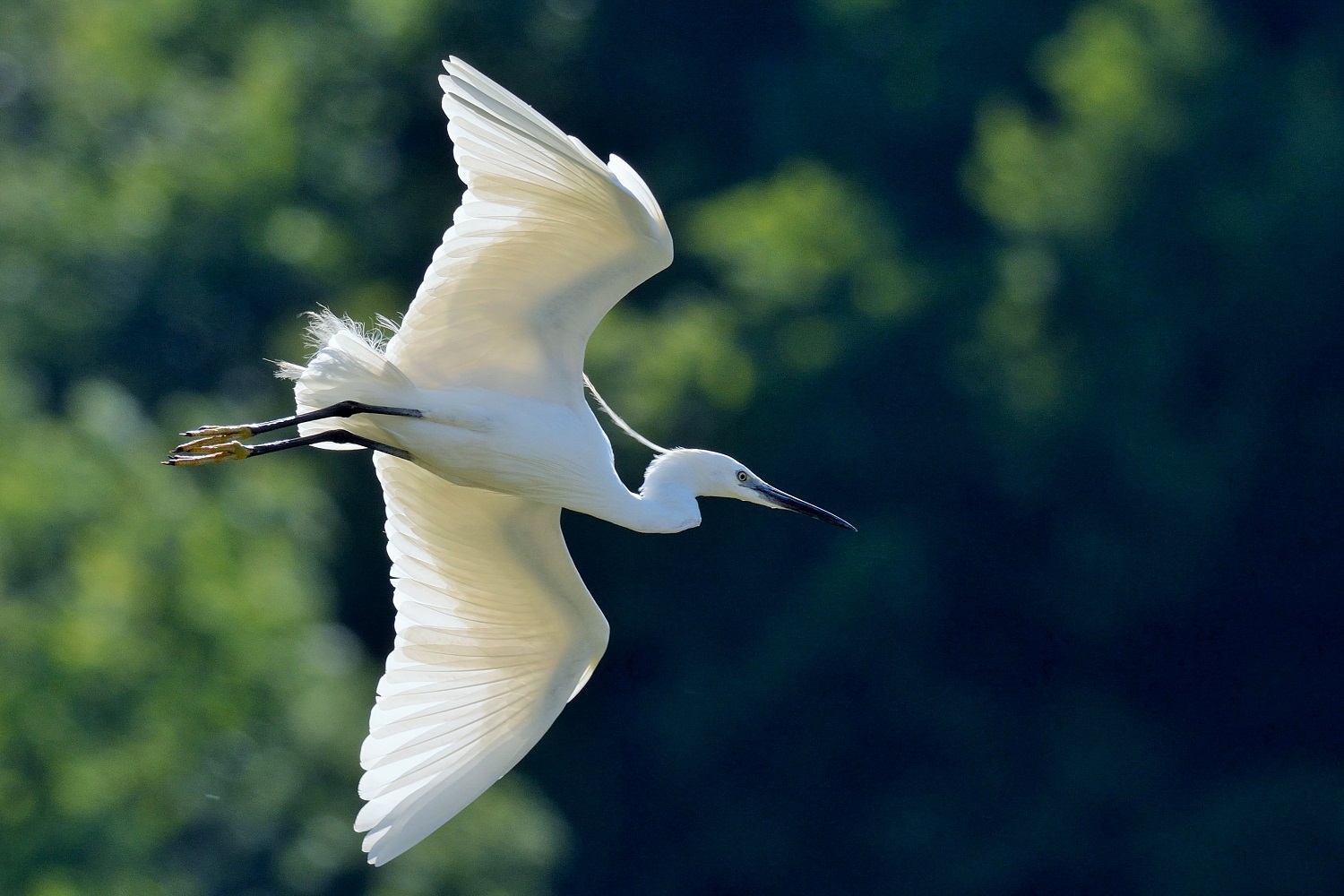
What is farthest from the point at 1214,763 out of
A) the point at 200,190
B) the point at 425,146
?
the point at 200,190

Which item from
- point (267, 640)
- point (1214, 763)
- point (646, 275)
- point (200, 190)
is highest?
point (1214, 763)

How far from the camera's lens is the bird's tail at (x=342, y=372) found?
5.12 meters

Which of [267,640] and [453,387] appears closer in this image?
[453,387]

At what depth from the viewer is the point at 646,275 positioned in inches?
207

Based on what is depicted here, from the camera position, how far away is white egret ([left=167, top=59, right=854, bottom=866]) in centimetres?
507

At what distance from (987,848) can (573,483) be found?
1061 centimetres

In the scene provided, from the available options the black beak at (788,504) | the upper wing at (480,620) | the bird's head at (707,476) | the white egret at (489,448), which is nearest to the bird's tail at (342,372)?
the white egret at (489,448)

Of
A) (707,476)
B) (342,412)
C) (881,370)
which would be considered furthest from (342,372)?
(881,370)

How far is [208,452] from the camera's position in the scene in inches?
221

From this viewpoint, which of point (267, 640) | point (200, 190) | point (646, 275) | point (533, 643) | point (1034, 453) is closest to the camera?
point (646, 275)

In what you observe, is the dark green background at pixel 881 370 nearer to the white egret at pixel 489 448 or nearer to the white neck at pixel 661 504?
the white neck at pixel 661 504

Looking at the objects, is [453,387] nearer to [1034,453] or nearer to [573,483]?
[573,483]

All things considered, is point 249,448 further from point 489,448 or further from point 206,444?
point 489,448

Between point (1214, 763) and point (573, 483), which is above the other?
point (1214, 763)
